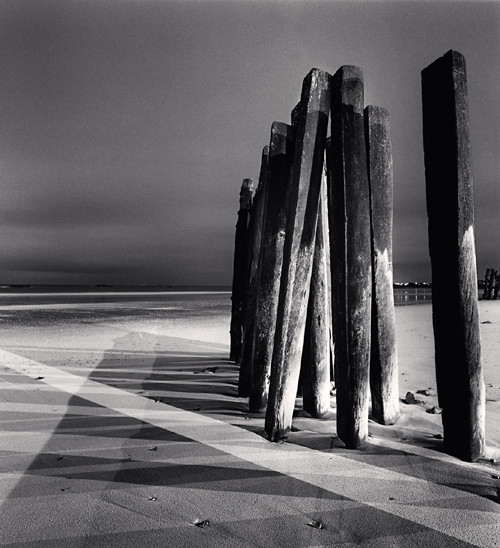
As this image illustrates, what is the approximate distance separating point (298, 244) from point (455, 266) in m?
0.97

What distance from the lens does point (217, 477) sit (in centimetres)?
230

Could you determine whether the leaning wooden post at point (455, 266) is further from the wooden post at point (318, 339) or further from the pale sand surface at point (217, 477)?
the wooden post at point (318, 339)

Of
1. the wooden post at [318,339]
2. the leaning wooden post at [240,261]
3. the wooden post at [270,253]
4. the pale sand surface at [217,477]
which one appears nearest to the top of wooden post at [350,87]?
the wooden post at [270,253]

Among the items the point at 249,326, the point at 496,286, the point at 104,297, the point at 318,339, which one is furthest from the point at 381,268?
the point at 104,297

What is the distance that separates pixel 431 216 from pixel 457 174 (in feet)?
0.89

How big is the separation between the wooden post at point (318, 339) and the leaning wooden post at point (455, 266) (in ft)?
3.55

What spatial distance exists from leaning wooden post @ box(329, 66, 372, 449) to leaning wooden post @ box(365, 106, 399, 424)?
171mm

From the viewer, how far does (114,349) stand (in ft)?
24.0

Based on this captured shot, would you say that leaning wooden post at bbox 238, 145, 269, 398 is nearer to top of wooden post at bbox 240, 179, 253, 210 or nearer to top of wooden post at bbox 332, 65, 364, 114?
top of wooden post at bbox 332, 65, 364, 114

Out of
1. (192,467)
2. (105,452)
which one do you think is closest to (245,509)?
(192,467)

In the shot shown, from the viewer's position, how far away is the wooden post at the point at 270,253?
335cm

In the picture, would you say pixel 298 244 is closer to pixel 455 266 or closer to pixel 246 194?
pixel 455 266

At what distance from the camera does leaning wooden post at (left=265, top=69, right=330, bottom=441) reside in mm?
2883

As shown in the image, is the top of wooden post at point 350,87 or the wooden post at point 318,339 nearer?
the top of wooden post at point 350,87
